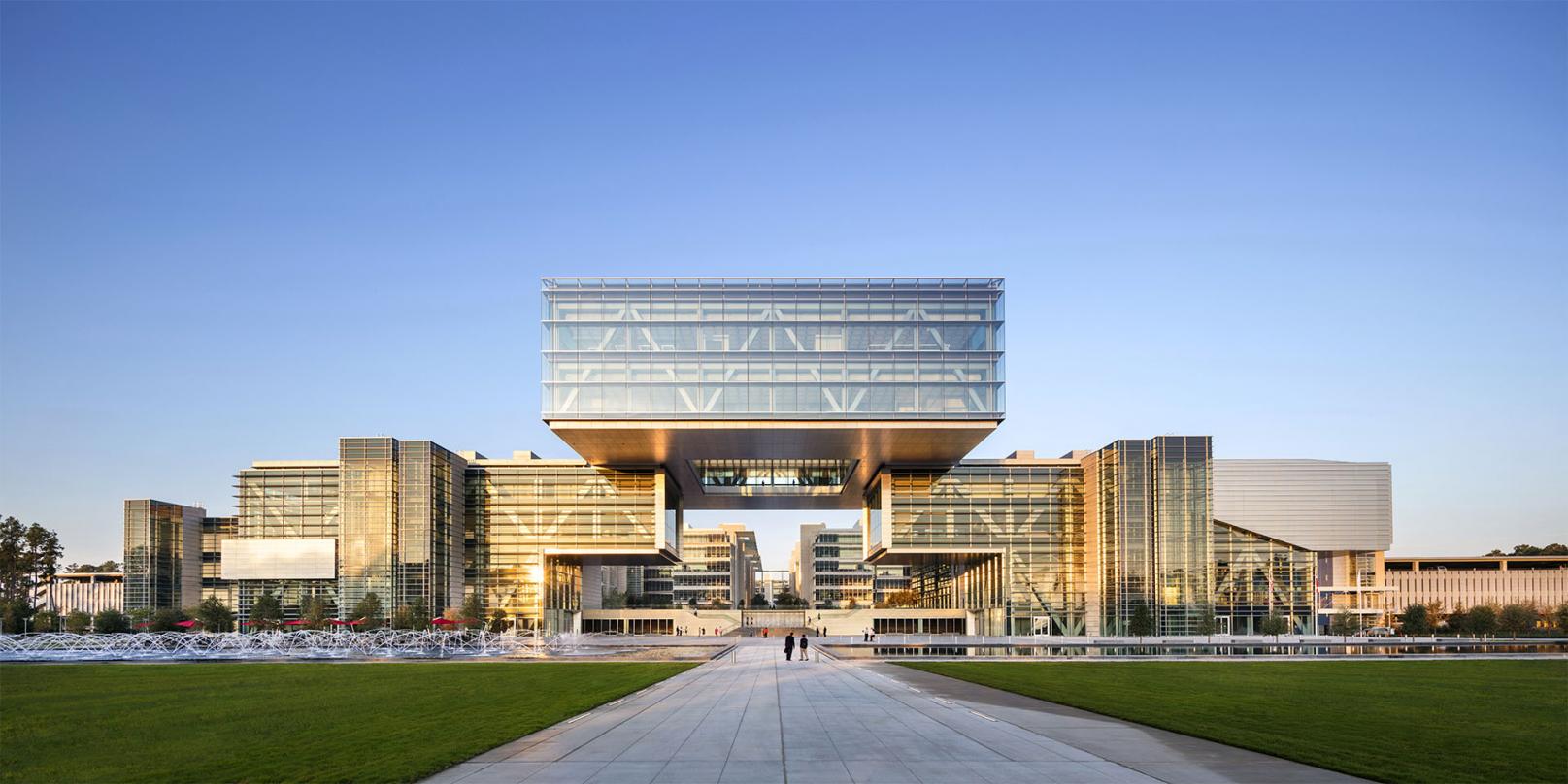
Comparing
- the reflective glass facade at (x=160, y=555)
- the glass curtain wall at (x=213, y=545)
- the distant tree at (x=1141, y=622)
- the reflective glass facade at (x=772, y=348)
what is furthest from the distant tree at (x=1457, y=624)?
the reflective glass facade at (x=160, y=555)

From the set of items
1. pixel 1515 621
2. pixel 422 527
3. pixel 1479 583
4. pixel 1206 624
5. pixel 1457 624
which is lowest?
pixel 1479 583

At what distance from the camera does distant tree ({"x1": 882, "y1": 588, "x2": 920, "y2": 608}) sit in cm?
15312

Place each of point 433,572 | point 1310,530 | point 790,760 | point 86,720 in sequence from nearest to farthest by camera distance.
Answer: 1. point 790,760
2. point 86,720
3. point 433,572
4. point 1310,530

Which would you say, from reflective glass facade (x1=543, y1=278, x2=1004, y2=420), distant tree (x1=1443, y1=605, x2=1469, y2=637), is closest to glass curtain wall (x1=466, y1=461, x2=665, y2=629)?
reflective glass facade (x1=543, y1=278, x2=1004, y2=420)

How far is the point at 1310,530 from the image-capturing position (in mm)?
105688

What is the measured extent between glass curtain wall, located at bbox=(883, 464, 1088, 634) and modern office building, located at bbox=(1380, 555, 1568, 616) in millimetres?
73743

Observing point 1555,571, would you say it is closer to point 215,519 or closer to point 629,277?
point 629,277

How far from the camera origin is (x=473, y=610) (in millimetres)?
95688

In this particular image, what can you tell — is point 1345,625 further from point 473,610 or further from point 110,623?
point 110,623

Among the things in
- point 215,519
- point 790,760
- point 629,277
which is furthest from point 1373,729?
point 215,519

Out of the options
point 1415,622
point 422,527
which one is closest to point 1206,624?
point 1415,622

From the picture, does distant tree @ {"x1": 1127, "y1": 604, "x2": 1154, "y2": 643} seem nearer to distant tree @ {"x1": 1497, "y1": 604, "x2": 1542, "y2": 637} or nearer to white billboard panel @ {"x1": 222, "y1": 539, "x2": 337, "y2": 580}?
distant tree @ {"x1": 1497, "y1": 604, "x2": 1542, "y2": 637}

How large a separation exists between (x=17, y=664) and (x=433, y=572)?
44.4 m

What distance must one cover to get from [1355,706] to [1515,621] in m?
97.0
